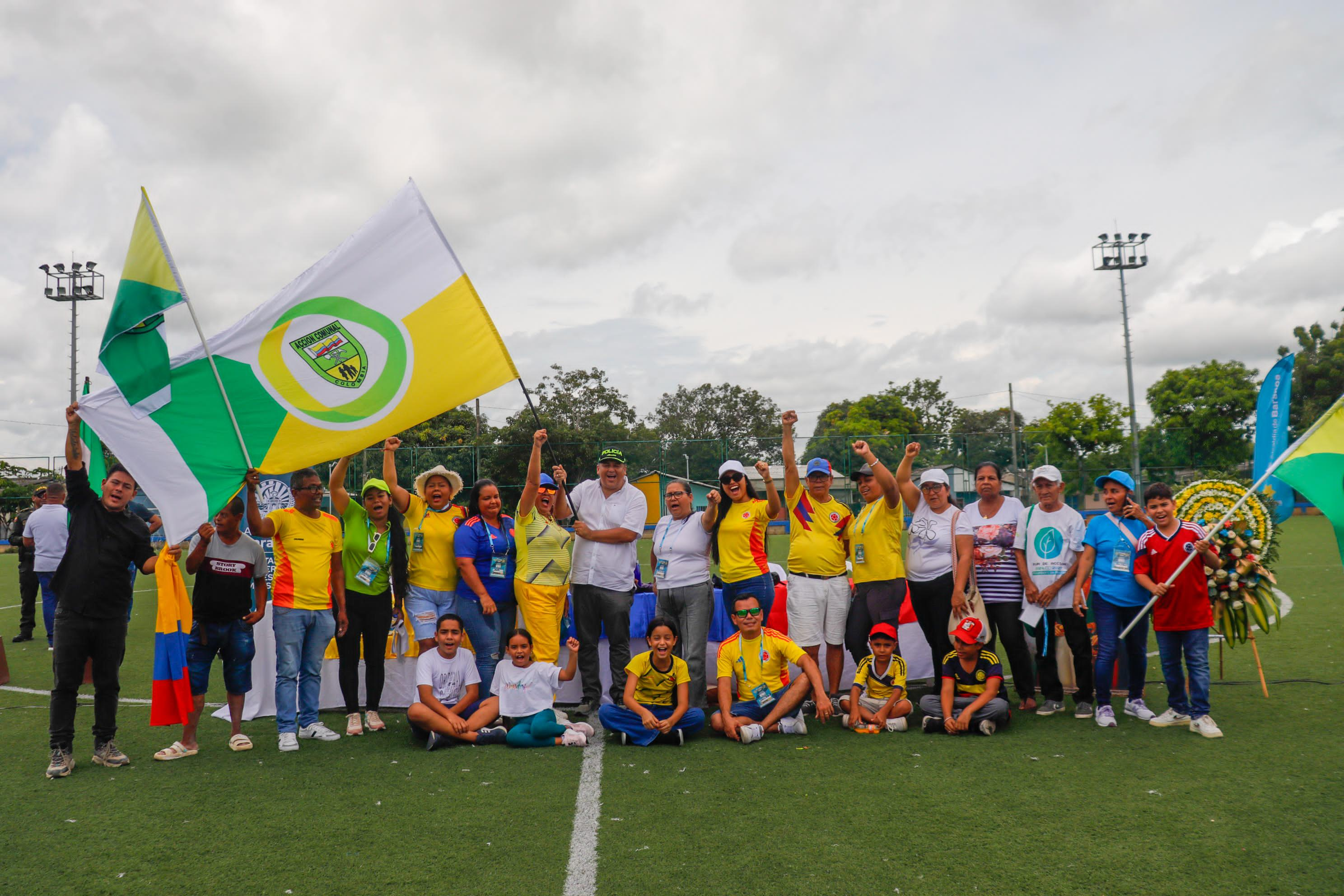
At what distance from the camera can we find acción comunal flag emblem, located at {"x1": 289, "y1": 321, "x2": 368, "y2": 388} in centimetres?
495

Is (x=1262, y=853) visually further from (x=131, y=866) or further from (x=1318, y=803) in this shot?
(x=131, y=866)

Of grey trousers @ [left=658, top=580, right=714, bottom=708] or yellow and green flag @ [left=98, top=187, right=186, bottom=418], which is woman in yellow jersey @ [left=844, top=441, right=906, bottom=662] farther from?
yellow and green flag @ [left=98, top=187, right=186, bottom=418]

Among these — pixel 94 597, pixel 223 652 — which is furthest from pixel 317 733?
pixel 94 597

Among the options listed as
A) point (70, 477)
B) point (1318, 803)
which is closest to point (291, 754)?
point (70, 477)

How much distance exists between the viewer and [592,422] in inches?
1623

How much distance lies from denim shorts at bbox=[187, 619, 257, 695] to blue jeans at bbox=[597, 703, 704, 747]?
89.3 inches

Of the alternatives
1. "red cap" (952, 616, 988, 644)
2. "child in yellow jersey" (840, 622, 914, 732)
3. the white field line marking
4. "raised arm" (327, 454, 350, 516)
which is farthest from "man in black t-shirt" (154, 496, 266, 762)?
"red cap" (952, 616, 988, 644)

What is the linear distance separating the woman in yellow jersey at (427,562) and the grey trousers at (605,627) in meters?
0.89

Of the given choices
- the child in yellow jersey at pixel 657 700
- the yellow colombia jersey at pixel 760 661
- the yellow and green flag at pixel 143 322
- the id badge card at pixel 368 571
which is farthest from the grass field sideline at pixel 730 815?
the yellow and green flag at pixel 143 322

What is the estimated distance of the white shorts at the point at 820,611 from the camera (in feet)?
19.5

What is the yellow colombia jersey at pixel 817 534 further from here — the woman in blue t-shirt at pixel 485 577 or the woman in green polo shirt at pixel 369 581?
the woman in green polo shirt at pixel 369 581

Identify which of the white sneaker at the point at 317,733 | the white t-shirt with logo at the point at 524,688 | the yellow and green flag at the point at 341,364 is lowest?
the white sneaker at the point at 317,733

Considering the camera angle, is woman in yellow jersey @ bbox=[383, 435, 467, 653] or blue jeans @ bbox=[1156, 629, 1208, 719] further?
woman in yellow jersey @ bbox=[383, 435, 467, 653]

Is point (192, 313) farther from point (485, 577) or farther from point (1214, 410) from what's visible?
point (1214, 410)
